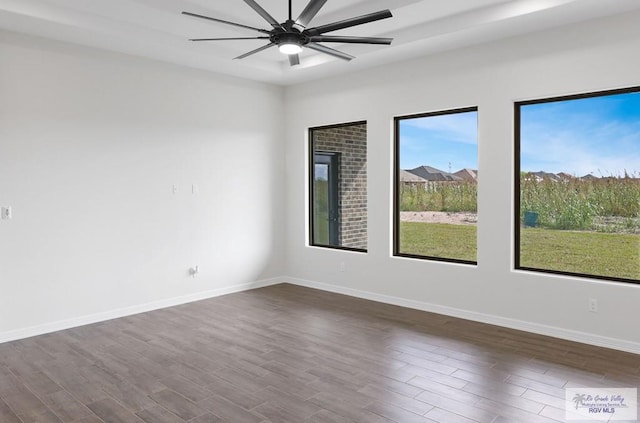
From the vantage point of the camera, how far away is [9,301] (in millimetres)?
4305

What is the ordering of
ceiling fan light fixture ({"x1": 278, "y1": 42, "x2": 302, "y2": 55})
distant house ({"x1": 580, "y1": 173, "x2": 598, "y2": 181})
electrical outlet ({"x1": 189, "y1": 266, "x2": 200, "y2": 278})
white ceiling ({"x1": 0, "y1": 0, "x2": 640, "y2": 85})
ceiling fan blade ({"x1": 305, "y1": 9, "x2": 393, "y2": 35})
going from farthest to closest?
electrical outlet ({"x1": 189, "y1": 266, "x2": 200, "y2": 278}) → distant house ({"x1": 580, "y1": 173, "x2": 598, "y2": 181}) → white ceiling ({"x1": 0, "y1": 0, "x2": 640, "y2": 85}) → ceiling fan light fixture ({"x1": 278, "y1": 42, "x2": 302, "y2": 55}) → ceiling fan blade ({"x1": 305, "y1": 9, "x2": 393, "y2": 35})

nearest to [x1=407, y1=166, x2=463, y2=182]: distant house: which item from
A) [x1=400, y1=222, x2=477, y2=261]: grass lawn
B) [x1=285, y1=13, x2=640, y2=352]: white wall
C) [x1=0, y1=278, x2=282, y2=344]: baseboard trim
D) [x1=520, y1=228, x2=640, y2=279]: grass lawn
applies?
[x1=285, y1=13, x2=640, y2=352]: white wall

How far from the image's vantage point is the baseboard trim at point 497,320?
157 inches

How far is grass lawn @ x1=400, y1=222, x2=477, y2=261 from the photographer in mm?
5094

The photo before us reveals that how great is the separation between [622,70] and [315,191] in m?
3.97

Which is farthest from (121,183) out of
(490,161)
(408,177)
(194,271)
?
(490,161)

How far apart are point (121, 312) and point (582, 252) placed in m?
4.81

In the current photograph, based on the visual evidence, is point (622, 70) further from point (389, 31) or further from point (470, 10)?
point (389, 31)

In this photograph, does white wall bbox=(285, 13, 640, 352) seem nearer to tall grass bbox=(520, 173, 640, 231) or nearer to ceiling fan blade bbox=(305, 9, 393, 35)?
tall grass bbox=(520, 173, 640, 231)

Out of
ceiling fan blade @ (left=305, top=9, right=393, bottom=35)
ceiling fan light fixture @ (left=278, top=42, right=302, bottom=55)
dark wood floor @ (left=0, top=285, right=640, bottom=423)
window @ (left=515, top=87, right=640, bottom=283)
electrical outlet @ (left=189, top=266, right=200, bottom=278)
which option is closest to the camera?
dark wood floor @ (left=0, top=285, right=640, bottom=423)

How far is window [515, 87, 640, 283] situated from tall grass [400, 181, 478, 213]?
0.58 meters

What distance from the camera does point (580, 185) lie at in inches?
171

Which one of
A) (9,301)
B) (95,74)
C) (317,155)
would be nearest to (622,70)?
(317,155)

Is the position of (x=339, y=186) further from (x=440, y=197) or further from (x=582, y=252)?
(x=582, y=252)
